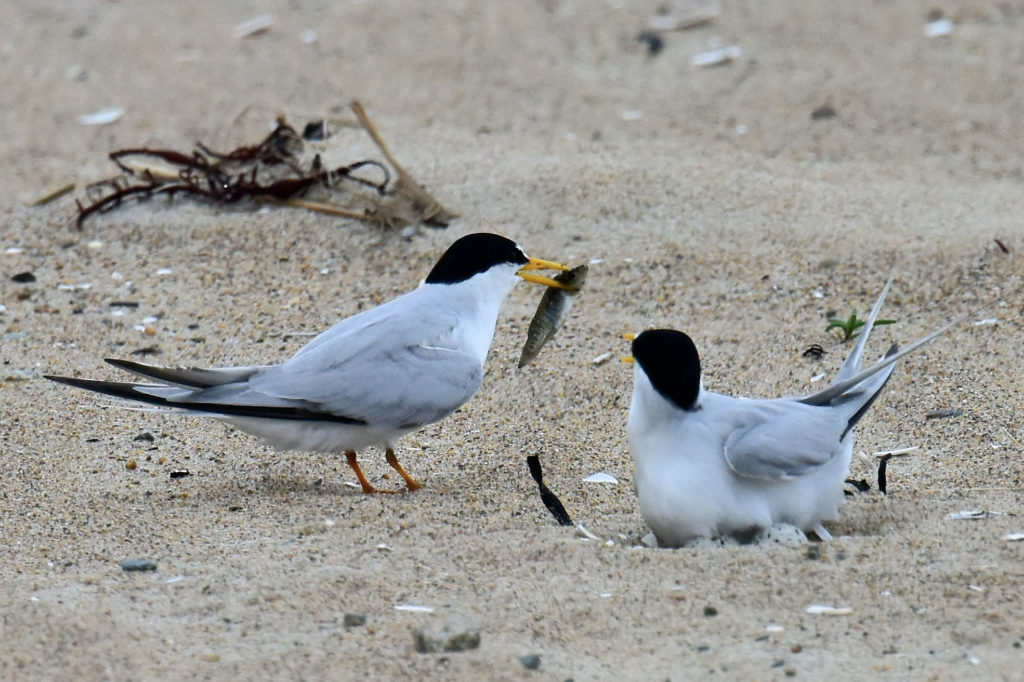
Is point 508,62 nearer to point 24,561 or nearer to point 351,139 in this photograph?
point 351,139

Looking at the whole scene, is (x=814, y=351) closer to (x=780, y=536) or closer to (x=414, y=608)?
(x=780, y=536)

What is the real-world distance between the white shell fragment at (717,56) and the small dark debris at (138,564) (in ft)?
17.1

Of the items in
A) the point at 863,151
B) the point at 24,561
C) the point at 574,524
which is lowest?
the point at 863,151

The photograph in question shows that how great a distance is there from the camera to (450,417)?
4.70 metres

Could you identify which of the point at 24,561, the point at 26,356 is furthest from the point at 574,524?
the point at 26,356

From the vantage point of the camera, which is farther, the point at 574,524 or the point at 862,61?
the point at 862,61

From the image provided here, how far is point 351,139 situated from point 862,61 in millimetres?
2889

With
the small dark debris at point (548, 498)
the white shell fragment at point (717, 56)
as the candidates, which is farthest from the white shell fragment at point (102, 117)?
the small dark debris at point (548, 498)

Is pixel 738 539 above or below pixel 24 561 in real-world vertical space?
below

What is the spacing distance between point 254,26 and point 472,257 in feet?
15.4

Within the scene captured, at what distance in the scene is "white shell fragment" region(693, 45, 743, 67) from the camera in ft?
25.6

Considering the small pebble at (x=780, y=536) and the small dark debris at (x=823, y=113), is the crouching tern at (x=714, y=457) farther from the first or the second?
the small dark debris at (x=823, y=113)

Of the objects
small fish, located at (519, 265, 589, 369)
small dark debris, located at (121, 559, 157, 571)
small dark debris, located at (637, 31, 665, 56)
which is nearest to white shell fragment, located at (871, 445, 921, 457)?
small fish, located at (519, 265, 589, 369)

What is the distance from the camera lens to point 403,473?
4.12 m
